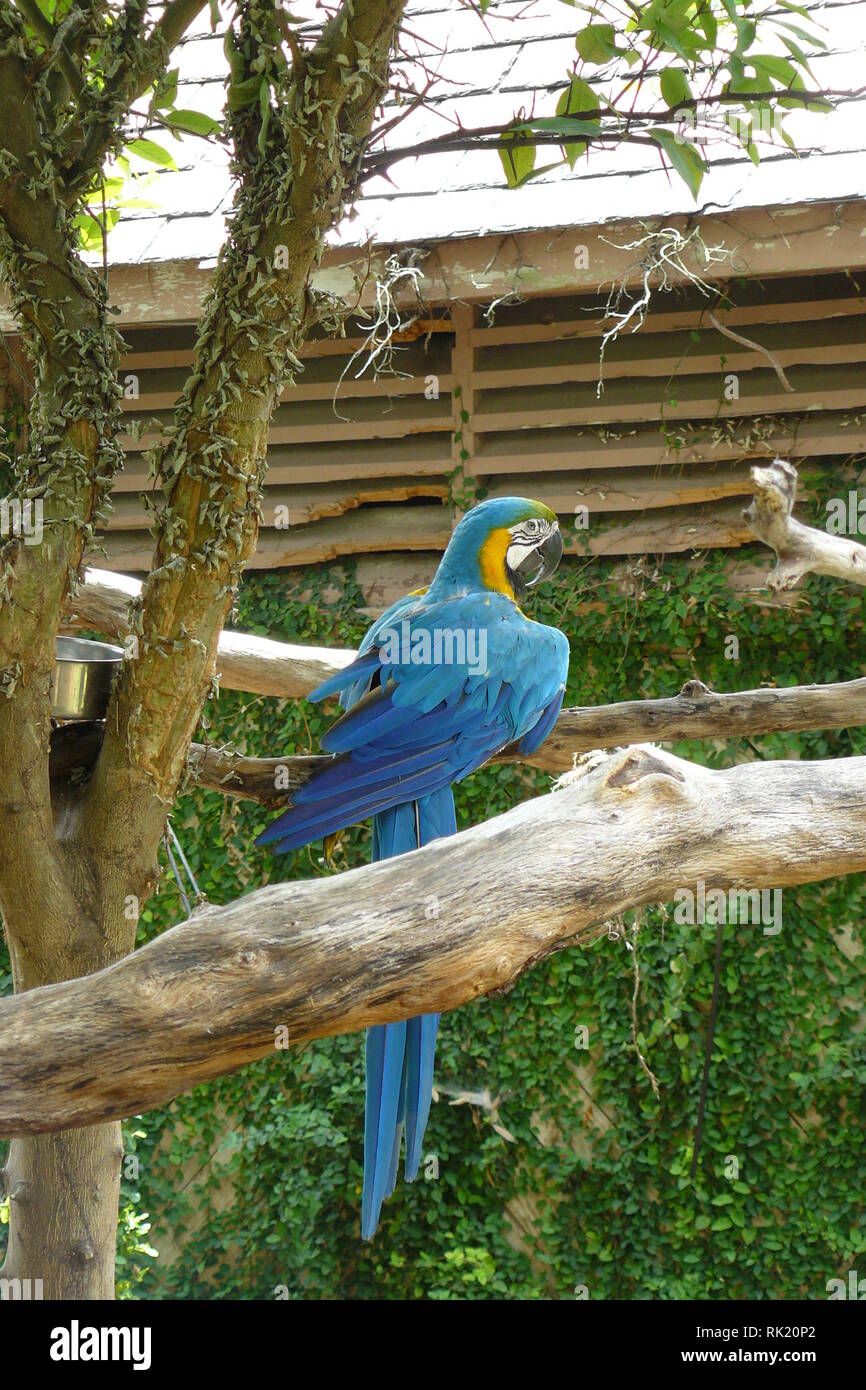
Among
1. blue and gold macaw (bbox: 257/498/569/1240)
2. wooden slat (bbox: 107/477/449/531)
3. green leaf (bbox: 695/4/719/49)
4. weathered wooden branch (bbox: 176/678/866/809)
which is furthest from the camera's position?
wooden slat (bbox: 107/477/449/531)

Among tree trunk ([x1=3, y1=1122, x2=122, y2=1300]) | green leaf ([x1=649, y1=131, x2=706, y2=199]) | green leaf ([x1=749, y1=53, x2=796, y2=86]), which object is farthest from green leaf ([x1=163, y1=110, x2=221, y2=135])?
tree trunk ([x1=3, y1=1122, x2=122, y2=1300])

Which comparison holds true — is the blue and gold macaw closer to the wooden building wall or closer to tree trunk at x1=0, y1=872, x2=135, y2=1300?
tree trunk at x1=0, y1=872, x2=135, y2=1300

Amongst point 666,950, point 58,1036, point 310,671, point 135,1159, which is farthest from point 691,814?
point 135,1159

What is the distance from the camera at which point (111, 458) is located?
1508mm

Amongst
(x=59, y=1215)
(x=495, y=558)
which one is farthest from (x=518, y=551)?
(x=59, y=1215)

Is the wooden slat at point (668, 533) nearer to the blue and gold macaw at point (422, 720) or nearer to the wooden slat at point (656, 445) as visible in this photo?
the wooden slat at point (656, 445)

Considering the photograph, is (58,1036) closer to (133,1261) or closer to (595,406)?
(595,406)

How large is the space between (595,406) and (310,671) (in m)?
1.74

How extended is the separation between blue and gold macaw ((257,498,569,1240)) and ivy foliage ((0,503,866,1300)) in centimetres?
174

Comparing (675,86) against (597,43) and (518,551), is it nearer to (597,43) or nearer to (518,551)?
(597,43)

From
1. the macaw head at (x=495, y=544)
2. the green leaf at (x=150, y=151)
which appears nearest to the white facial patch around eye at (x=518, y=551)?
the macaw head at (x=495, y=544)

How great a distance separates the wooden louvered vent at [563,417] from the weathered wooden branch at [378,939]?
2.56m

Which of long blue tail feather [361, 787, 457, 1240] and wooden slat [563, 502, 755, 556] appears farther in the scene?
Result: wooden slat [563, 502, 755, 556]

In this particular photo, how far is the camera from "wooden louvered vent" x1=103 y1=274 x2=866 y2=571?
363 centimetres
